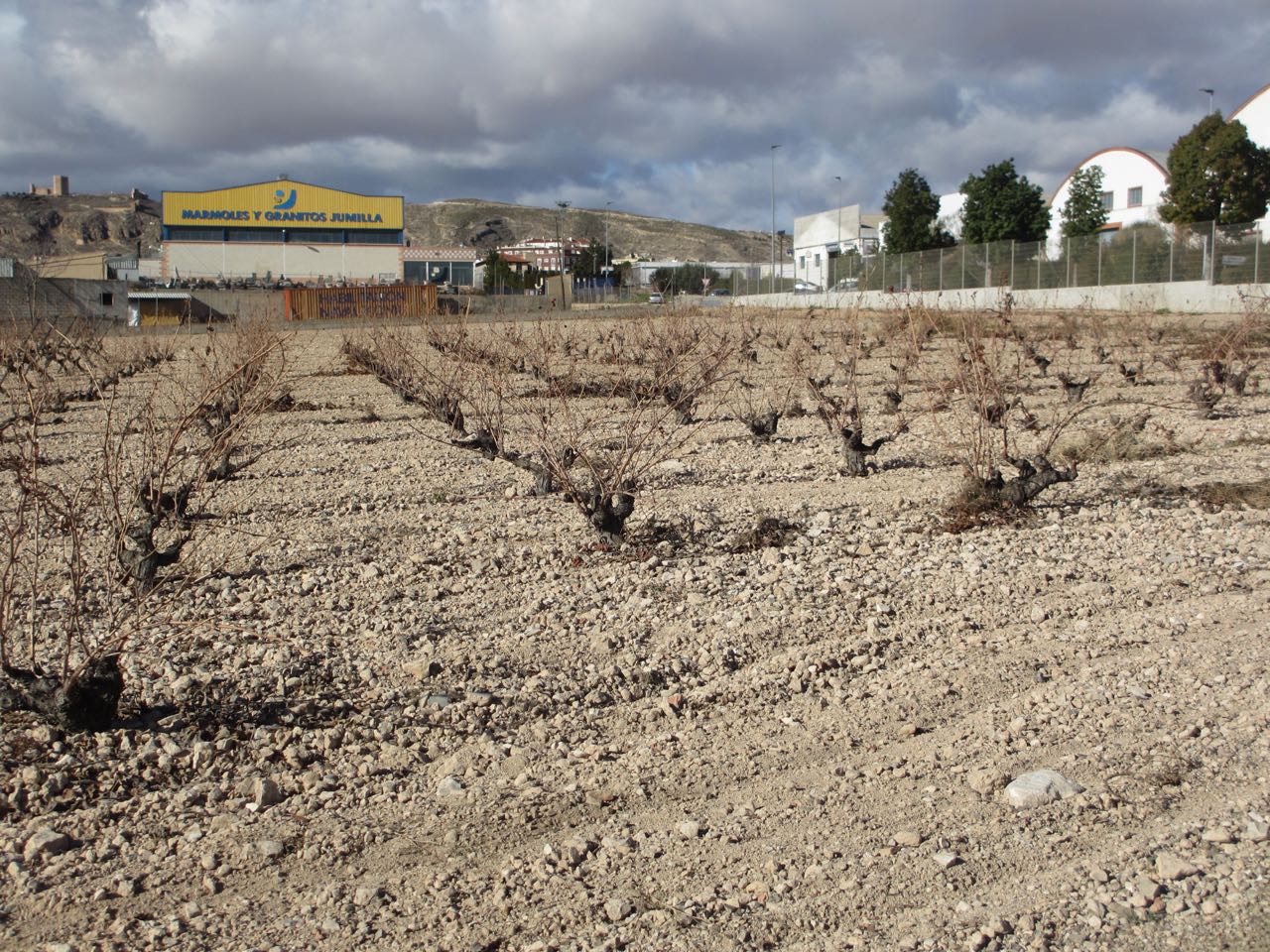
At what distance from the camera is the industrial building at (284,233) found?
2594 inches

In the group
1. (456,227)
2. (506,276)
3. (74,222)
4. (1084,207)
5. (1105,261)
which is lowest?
(1105,261)

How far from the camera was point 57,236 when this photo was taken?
4875 inches

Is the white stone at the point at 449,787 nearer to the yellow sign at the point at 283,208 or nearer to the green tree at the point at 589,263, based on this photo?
the yellow sign at the point at 283,208

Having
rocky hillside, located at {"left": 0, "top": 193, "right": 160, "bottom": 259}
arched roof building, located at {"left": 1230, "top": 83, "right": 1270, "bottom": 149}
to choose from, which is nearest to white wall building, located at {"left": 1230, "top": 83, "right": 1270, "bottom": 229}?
arched roof building, located at {"left": 1230, "top": 83, "right": 1270, "bottom": 149}

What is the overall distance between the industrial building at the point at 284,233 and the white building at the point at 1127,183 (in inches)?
1492

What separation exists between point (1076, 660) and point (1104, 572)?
1.48 meters

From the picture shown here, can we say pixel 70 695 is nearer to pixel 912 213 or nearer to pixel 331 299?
pixel 331 299

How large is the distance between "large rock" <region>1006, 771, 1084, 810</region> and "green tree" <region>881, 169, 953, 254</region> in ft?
167

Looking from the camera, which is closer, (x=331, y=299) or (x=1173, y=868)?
(x=1173, y=868)

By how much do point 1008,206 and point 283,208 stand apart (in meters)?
41.8

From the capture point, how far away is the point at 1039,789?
3627mm

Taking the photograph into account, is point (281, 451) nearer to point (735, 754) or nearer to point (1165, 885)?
point (735, 754)

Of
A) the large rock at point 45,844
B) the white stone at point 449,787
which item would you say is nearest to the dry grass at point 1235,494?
the white stone at point 449,787

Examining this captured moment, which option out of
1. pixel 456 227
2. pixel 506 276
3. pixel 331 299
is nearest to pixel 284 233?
pixel 506 276
